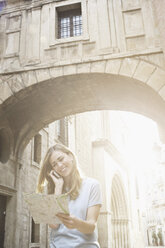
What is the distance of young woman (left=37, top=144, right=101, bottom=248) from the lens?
6.41 feet

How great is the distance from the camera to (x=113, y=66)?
6.64 meters

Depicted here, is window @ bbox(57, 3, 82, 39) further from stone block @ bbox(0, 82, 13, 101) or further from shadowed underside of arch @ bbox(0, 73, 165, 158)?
stone block @ bbox(0, 82, 13, 101)

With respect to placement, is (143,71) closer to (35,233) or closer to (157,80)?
(157,80)

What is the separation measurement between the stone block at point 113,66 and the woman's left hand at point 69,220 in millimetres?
5082

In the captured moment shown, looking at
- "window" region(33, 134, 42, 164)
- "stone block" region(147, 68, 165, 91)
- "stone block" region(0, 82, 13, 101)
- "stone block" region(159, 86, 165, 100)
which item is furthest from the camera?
"window" region(33, 134, 42, 164)

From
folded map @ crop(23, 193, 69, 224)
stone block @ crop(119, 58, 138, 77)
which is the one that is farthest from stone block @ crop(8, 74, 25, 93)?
folded map @ crop(23, 193, 69, 224)

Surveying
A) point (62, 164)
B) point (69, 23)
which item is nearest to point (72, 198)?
point (62, 164)

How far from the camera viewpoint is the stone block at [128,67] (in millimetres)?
6537

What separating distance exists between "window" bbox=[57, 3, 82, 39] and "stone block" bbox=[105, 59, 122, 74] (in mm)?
1944

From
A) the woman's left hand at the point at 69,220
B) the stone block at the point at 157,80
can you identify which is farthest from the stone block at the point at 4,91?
the woman's left hand at the point at 69,220

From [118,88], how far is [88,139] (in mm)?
10231

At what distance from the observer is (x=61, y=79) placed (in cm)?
700

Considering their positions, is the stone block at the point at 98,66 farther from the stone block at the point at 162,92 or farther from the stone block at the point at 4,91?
the stone block at the point at 4,91

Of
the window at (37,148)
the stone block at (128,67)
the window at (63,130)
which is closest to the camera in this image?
the stone block at (128,67)
